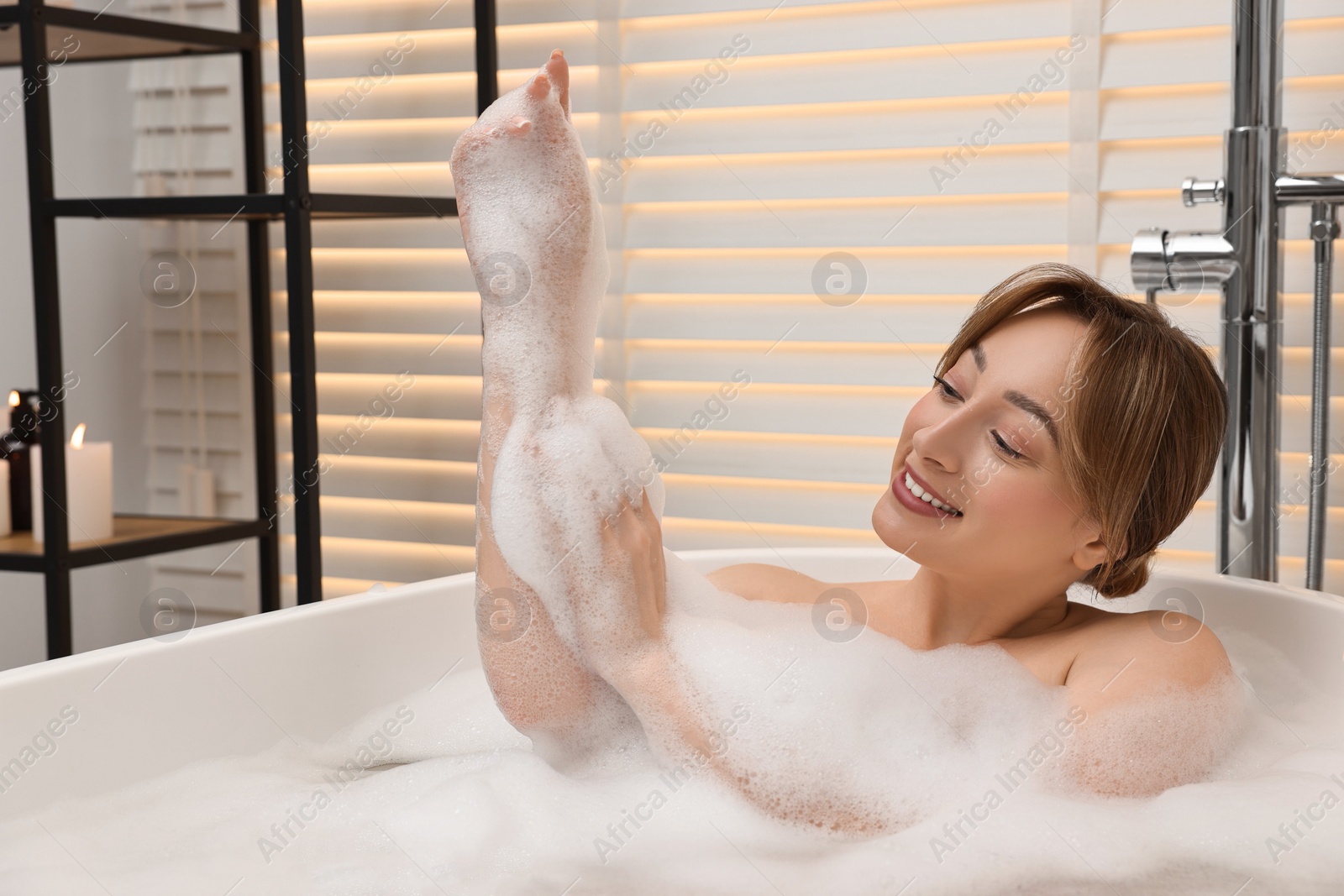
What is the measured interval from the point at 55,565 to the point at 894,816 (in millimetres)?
1430

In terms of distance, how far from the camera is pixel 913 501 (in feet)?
3.89

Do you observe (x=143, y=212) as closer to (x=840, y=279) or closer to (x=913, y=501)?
(x=840, y=279)

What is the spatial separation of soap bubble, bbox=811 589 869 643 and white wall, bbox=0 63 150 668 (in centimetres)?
175

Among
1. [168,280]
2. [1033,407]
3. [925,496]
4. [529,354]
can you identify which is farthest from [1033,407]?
[168,280]

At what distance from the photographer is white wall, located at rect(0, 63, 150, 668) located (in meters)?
2.39

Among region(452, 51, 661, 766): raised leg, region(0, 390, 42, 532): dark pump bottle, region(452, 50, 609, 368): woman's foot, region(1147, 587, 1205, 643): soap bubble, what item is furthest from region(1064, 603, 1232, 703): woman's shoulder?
region(0, 390, 42, 532): dark pump bottle

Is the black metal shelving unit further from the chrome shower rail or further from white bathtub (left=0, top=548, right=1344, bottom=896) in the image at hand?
the chrome shower rail

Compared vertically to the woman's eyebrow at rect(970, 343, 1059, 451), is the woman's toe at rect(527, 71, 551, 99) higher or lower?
higher

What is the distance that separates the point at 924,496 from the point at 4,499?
67.0 inches

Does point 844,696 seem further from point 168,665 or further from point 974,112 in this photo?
point 974,112

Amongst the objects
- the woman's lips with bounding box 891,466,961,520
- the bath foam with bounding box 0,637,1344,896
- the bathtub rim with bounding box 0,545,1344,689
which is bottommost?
the bath foam with bounding box 0,637,1344,896

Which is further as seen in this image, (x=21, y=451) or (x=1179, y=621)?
(x=21, y=451)

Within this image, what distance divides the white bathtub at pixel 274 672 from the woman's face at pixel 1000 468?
332 mm

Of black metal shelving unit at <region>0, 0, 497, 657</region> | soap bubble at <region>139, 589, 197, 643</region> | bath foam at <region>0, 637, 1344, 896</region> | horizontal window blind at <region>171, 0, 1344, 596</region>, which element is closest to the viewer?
bath foam at <region>0, 637, 1344, 896</region>
